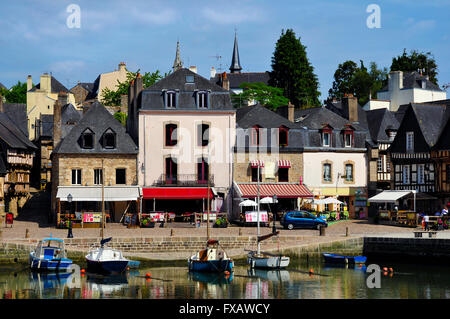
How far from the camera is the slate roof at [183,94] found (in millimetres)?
51250

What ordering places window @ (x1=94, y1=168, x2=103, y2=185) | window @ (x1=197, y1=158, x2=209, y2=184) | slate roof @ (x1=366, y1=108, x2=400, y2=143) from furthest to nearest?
slate roof @ (x1=366, y1=108, x2=400, y2=143) → window @ (x1=197, y1=158, x2=209, y2=184) → window @ (x1=94, y1=168, x2=103, y2=185)

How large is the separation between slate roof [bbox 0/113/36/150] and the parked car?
73.9 feet

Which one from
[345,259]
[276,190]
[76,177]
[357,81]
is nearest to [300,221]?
[276,190]

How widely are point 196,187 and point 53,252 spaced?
1489cm

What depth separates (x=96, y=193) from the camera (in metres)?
48.7

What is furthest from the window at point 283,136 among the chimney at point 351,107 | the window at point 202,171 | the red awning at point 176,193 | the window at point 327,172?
the chimney at point 351,107

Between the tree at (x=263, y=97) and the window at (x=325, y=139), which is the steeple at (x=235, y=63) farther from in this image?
the window at (x=325, y=139)

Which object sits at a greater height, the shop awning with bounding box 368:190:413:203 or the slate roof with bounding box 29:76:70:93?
the slate roof with bounding box 29:76:70:93

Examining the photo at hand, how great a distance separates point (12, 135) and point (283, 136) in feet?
73.7

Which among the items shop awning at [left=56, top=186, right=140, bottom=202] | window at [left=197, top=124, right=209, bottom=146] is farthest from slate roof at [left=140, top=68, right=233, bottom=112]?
shop awning at [left=56, top=186, right=140, bottom=202]

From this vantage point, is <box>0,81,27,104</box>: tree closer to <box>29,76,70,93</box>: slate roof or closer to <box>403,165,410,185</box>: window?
<box>29,76,70,93</box>: slate roof

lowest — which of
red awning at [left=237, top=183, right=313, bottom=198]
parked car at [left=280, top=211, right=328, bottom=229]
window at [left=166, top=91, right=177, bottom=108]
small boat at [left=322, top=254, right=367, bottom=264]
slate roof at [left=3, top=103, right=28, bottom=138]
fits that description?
small boat at [left=322, top=254, right=367, bottom=264]

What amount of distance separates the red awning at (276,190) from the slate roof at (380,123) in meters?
12.8

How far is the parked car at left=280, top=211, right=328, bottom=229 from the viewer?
156 ft
